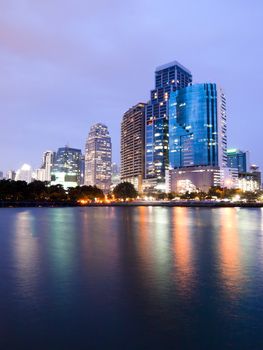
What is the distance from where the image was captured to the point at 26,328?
13438mm

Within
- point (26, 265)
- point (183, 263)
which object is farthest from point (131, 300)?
point (26, 265)

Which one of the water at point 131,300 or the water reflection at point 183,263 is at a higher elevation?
the water at point 131,300

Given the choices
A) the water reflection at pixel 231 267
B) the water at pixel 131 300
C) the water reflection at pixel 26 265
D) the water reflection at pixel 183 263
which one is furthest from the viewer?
the water reflection at pixel 183 263

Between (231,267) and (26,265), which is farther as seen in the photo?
(26,265)

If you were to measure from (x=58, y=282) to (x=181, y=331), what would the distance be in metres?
10.0

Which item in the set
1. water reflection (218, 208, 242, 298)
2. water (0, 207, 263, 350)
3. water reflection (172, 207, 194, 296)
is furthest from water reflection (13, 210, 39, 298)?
water reflection (218, 208, 242, 298)

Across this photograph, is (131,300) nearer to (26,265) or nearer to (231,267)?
(231,267)

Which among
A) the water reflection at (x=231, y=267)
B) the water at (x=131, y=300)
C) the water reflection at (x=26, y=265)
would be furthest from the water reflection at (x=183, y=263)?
the water reflection at (x=26, y=265)

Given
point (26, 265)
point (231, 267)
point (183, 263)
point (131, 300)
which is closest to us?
point (131, 300)

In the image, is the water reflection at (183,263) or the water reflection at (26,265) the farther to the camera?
the water reflection at (183,263)

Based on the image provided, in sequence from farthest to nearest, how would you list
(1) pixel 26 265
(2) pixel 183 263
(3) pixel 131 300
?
(2) pixel 183 263 → (1) pixel 26 265 → (3) pixel 131 300

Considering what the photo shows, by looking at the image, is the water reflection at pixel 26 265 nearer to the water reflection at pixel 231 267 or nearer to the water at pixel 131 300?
the water at pixel 131 300

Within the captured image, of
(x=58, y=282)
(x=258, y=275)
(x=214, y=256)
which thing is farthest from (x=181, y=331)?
(x=214, y=256)

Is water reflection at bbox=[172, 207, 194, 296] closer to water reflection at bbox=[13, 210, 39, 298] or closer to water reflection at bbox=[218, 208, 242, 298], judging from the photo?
water reflection at bbox=[218, 208, 242, 298]
